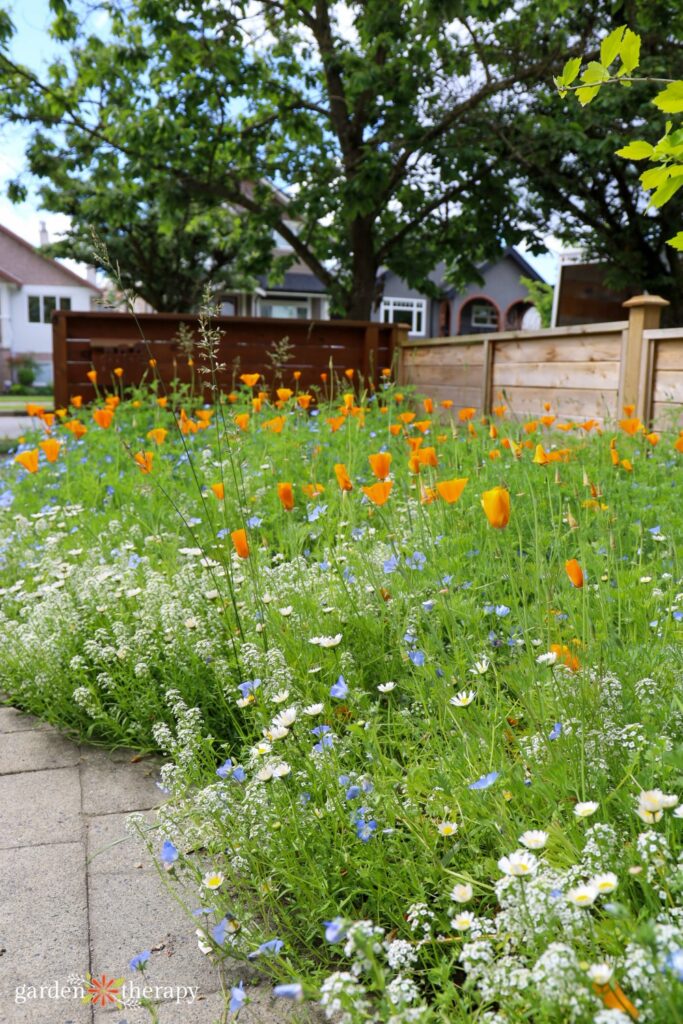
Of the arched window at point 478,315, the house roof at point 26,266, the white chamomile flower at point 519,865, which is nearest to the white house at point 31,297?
the house roof at point 26,266

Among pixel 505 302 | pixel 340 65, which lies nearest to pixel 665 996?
pixel 340 65

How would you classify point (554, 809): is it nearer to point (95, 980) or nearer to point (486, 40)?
point (95, 980)

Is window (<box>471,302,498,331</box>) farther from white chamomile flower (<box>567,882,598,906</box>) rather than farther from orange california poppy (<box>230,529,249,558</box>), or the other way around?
white chamomile flower (<box>567,882,598,906</box>)

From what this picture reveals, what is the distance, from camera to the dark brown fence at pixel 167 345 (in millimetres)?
9797

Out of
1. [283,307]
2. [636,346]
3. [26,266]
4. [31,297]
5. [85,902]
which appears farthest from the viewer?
[26,266]

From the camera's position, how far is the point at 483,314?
1431 inches

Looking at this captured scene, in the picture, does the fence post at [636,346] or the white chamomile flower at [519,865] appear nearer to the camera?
the white chamomile flower at [519,865]

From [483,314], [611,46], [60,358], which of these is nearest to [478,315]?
[483,314]

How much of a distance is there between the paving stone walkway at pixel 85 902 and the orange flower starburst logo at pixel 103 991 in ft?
0.06

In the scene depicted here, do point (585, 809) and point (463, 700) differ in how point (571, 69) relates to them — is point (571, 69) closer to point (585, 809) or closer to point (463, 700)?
point (463, 700)

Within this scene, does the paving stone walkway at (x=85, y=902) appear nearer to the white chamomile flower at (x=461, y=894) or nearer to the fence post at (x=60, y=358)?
the white chamomile flower at (x=461, y=894)

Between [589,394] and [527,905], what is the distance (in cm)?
610

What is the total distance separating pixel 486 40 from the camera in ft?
38.8

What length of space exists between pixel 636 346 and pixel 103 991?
5.73 m
